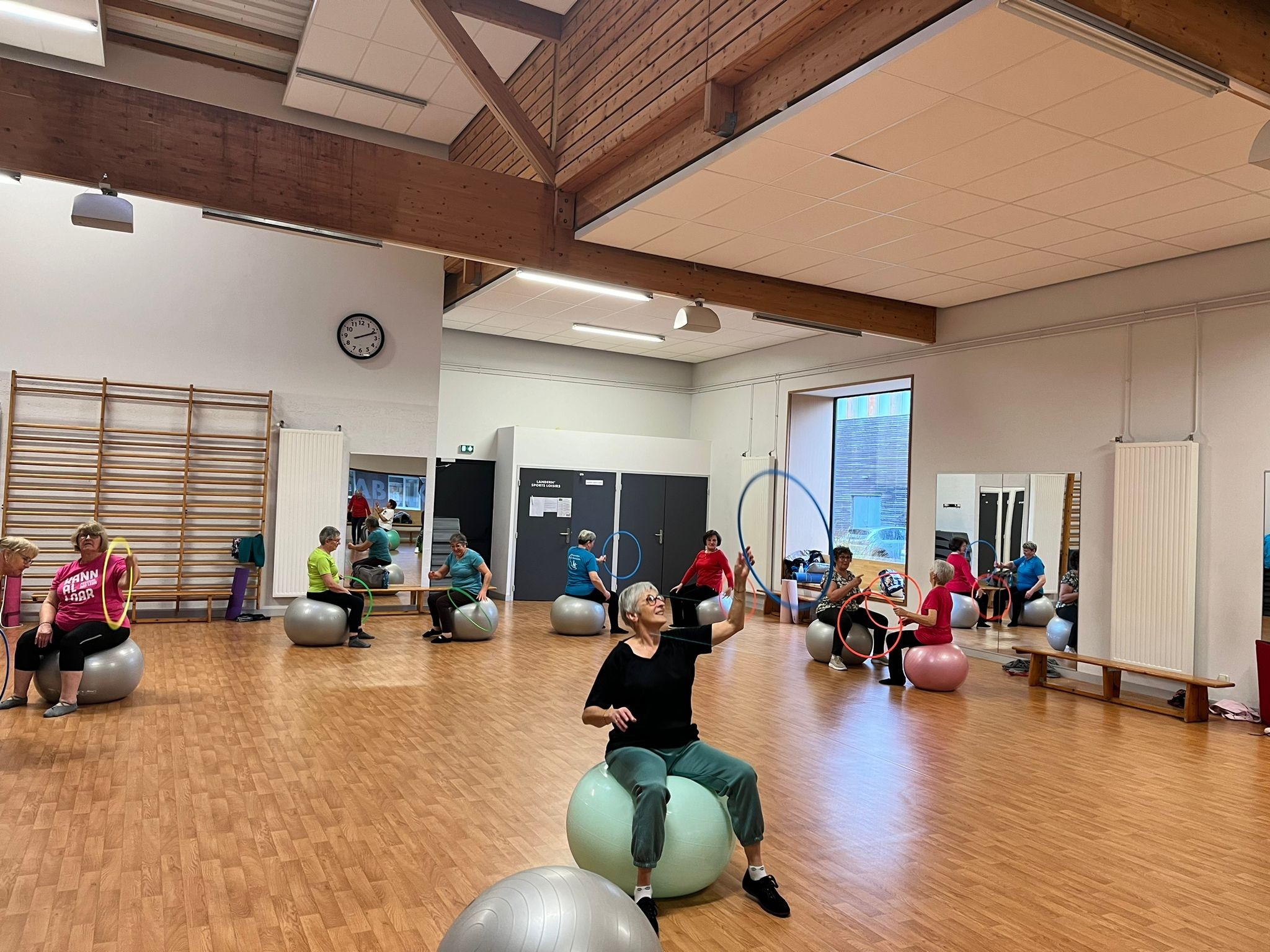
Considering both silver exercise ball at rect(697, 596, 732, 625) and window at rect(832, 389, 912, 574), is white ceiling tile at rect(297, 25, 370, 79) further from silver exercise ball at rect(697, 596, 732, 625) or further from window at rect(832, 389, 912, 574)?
window at rect(832, 389, 912, 574)

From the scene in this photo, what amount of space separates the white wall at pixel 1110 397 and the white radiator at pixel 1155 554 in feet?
0.45

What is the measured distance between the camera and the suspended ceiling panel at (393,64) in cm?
752

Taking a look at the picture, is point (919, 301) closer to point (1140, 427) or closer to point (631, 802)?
point (1140, 427)

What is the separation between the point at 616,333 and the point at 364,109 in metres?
Answer: 4.07

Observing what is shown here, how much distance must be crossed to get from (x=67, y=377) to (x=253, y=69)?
12.6 ft

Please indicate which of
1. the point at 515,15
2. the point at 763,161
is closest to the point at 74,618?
the point at 763,161

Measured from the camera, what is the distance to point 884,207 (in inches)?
243

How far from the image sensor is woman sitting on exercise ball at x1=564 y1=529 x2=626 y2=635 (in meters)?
9.41

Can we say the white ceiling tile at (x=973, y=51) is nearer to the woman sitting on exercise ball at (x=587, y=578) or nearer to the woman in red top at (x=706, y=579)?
the woman in red top at (x=706, y=579)

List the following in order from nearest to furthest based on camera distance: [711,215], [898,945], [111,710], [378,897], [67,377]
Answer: [898,945] → [378,897] → [111,710] → [711,215] → [67,377]

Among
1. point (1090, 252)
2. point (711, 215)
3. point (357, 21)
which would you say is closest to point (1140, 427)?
point (1090, 252)

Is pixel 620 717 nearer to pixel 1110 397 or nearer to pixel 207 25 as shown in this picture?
pixel 1110 397

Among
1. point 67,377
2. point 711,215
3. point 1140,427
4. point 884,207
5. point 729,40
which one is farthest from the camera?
point 67,377

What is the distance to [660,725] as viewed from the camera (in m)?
3.33
